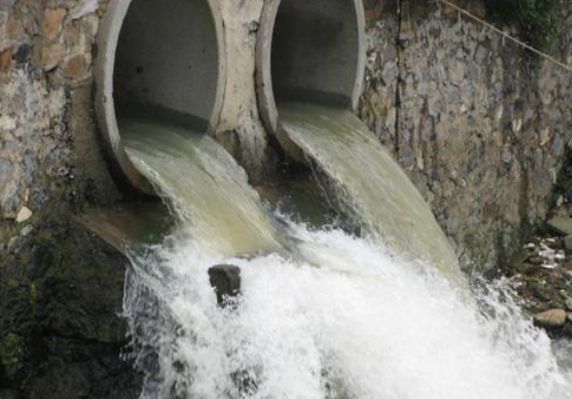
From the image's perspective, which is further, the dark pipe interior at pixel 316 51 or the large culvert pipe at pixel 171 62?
the dark pipe interior at pixel 316 51

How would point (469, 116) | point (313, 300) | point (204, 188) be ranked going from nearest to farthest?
point (313, 300) → point (204, 188) → point (469, 116)

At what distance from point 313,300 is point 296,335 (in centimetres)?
22

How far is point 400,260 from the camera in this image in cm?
558

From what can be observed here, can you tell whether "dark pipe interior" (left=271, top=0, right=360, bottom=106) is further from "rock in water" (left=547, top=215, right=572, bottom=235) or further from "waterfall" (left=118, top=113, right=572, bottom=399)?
"rock in water" (left=547, top=215, right=572, bottom=235)

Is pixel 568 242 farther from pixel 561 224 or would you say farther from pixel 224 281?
pixel 224 281

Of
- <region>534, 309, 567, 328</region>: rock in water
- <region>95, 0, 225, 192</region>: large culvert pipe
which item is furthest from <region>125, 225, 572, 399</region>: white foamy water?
<region>534, 309, 567, 328</region>: rock in water

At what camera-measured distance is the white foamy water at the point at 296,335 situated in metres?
4.12

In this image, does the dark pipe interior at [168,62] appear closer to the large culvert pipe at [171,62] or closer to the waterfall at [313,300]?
the large culvert pipe at [171,62]

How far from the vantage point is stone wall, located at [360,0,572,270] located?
6.90m

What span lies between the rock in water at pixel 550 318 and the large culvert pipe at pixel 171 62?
2907 mm

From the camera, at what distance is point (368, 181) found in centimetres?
590

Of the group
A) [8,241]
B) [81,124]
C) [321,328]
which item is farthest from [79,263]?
[321,328]

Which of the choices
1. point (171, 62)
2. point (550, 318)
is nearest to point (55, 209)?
point (171, 62)

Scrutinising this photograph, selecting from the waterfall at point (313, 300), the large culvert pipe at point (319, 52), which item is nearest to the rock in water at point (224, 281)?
the waterfall at point (313, 300)
